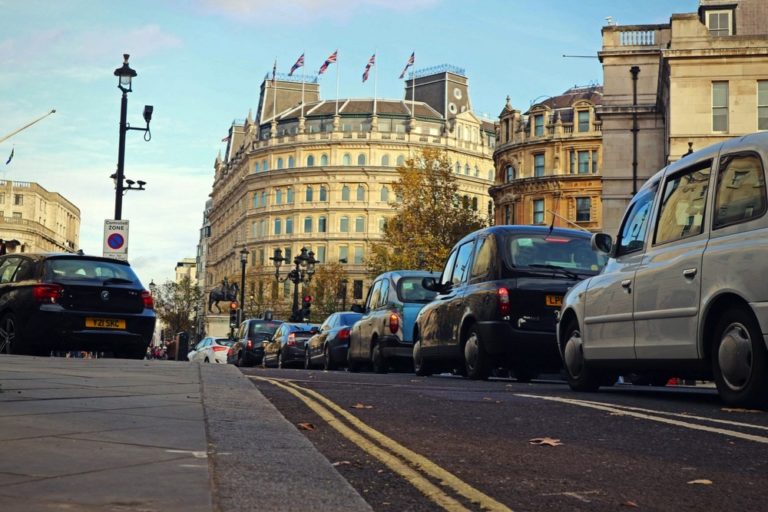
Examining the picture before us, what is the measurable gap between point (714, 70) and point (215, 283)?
384 feet

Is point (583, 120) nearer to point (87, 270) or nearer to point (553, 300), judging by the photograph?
point (87, 270)

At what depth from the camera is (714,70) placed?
43.5m

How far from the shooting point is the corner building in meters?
121

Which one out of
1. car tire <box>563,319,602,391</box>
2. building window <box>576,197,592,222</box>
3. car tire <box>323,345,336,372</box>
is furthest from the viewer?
building window <box>576,197,592,222</box>

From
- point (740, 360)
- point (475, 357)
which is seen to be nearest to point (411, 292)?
point (475, 357)

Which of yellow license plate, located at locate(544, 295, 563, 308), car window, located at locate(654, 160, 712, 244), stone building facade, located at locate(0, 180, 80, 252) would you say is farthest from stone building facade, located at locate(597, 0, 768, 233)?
stone building facade, located at locate(0, 180, 80, 252)

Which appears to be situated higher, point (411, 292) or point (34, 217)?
point (34, 217)

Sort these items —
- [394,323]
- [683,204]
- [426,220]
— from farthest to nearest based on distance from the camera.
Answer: [426,220], [394,323], [683,204]

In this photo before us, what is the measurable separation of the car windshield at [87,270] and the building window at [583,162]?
201ft

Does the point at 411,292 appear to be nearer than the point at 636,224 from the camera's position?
No

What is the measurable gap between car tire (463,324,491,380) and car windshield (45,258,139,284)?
6202mm

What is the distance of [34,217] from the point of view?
158 metres

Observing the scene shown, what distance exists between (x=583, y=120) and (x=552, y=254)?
215 feet

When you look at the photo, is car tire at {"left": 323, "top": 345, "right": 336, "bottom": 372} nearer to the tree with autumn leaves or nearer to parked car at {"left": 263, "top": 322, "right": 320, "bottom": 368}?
parked car at {"left": 263, "top": 322, "right": 320, "bottom": 368}
